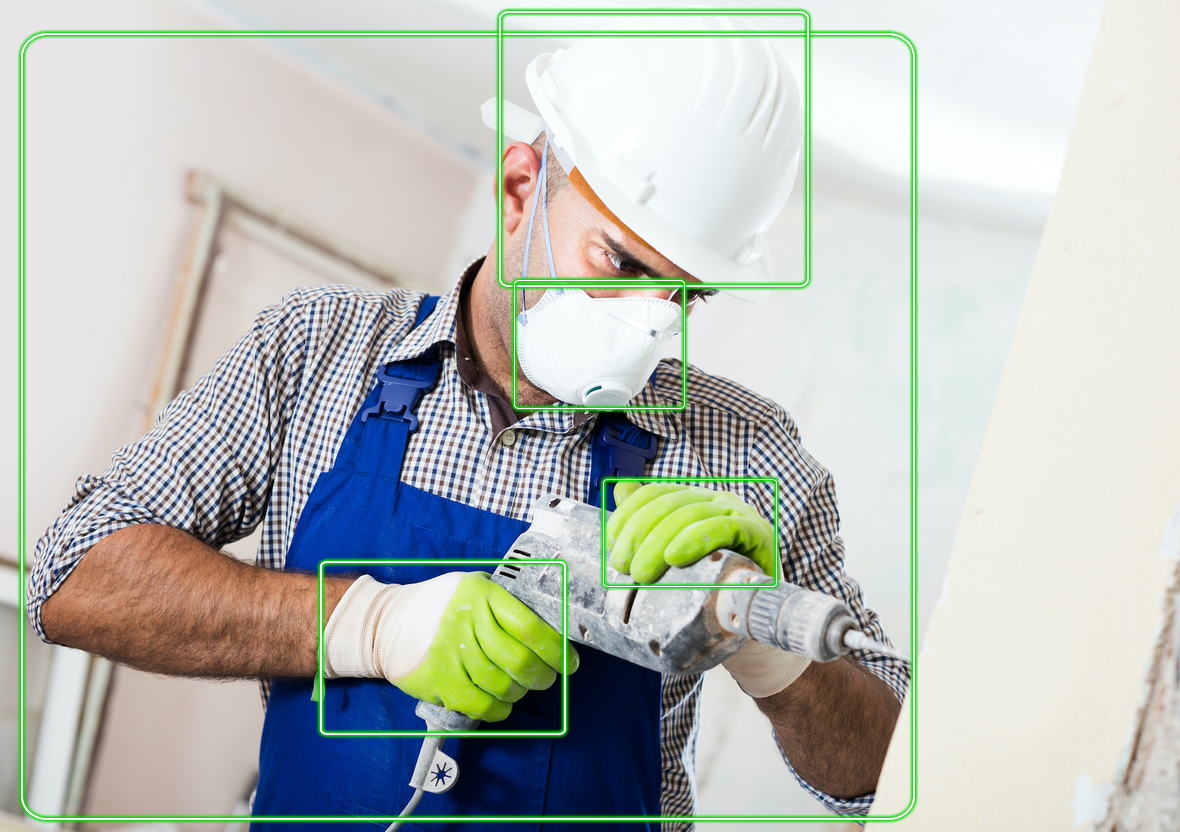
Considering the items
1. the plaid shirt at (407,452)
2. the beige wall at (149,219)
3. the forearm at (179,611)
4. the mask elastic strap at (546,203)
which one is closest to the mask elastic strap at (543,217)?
the mask elastic strap at (546,203)

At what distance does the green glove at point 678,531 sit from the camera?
851mm

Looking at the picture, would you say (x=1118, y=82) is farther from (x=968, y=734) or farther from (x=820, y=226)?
(x=820, y=226)

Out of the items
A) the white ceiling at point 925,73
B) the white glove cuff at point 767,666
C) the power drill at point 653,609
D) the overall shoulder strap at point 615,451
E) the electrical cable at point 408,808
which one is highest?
the white ceiling at point 925,73

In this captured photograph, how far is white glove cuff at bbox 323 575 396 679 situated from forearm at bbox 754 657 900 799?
534 millimetres

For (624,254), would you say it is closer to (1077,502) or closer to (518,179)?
(518,179)

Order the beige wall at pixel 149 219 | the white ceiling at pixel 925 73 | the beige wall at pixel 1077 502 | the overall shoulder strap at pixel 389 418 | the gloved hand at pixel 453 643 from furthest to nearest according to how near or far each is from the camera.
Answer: the beige wall at pixel 149 219 < the white ceiling at pixel 925 73 < the overall shoulder strap at pixel 389 418 < the gloved hand at pixel 453 643 < the beige wall at pixel 1077 502

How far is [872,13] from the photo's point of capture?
150 cm

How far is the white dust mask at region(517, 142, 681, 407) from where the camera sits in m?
1.15

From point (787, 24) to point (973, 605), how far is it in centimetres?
133

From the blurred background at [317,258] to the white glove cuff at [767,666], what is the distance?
89 centimetres

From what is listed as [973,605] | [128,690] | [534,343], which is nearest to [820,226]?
[534,343]

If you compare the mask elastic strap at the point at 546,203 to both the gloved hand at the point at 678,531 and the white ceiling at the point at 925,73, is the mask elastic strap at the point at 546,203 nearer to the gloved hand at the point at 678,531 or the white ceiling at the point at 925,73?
the white ceiling at the point at 925,73

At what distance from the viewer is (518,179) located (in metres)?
1.31

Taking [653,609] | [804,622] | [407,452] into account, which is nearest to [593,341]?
[407,452]
